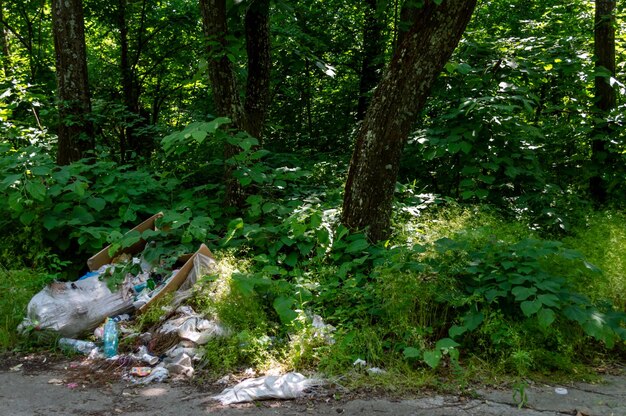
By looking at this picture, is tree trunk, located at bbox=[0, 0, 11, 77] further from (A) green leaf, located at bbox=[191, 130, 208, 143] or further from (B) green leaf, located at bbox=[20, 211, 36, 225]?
(A) green leaf, located at bbox=[191, 130, 208, 143]

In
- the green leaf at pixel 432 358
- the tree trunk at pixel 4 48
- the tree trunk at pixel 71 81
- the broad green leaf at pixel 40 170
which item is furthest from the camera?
the tree trunk at pixel 4 48

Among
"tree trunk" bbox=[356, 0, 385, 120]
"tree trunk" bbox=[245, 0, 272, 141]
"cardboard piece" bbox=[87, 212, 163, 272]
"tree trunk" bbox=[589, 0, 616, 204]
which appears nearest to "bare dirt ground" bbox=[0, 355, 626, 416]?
"cardboard piece" bbox=[87, 212, 163, 272]

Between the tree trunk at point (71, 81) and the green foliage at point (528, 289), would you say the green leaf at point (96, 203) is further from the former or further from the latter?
the green foliage at point (528, 289)

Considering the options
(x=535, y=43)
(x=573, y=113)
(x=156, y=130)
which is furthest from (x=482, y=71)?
(x=156, y=130)

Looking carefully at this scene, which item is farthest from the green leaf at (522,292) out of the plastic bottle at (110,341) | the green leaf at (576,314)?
the plastic bottle at (110,341)

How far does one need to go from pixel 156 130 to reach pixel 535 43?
6.11m

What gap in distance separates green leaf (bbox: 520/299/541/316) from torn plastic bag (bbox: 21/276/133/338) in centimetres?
366

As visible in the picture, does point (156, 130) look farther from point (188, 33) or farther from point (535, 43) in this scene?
point (535, 43)

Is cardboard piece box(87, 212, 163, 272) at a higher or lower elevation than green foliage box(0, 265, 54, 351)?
higher

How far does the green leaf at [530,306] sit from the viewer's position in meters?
3.80

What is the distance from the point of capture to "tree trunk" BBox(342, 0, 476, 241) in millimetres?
5238

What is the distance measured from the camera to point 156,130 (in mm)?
8531

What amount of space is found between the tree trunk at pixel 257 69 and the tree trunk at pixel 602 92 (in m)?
4.85

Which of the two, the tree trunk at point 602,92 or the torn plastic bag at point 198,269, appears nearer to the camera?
the torn plastic bag at point 198,269
